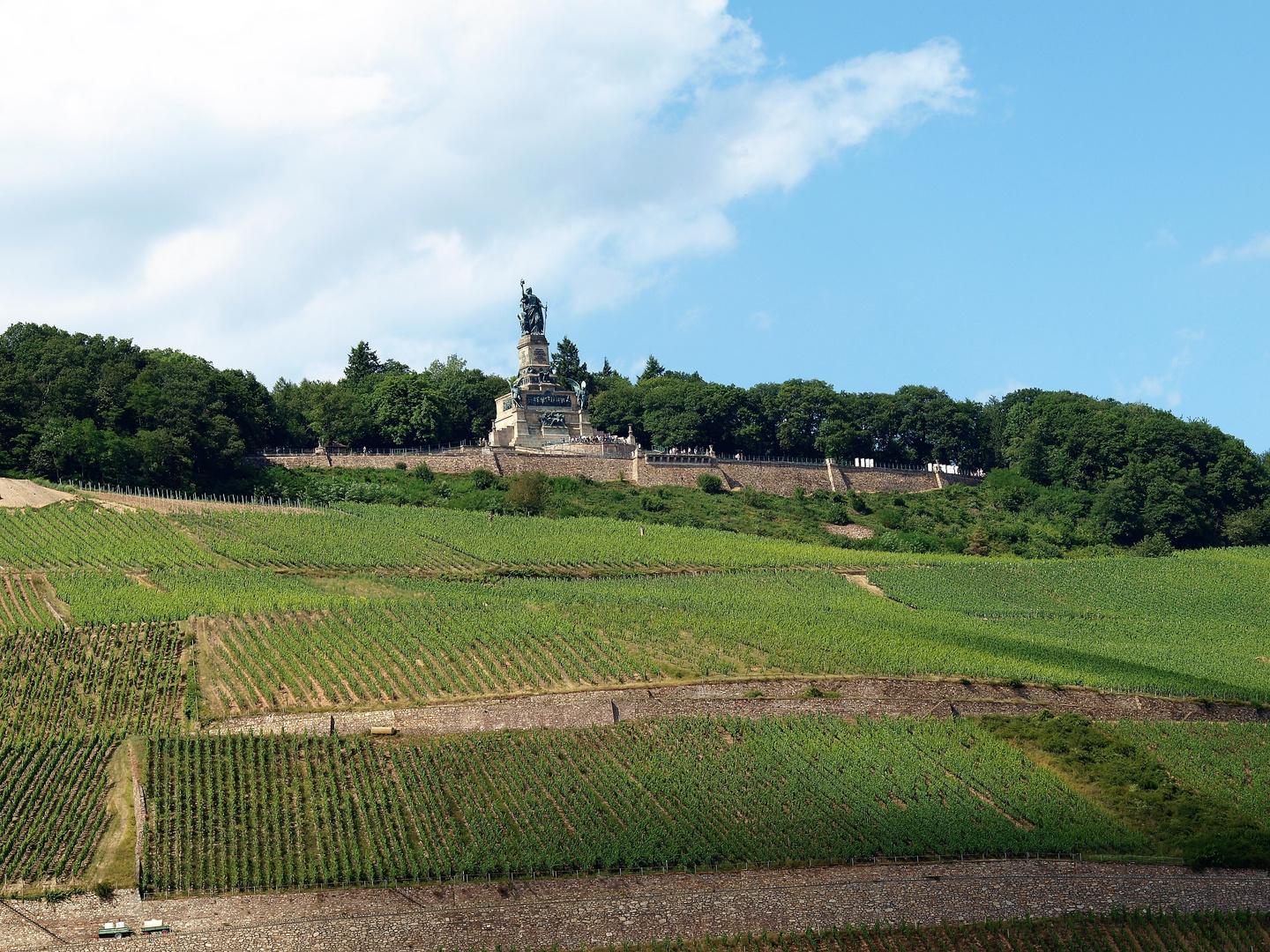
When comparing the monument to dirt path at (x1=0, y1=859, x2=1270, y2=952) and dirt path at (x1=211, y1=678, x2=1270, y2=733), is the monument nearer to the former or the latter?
dirt path at (x1=211, y1=678, x2=1270, y2=733)

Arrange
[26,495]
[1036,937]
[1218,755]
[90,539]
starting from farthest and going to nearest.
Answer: [26,495]
[90,539]
[1218,755]
[1036,937]

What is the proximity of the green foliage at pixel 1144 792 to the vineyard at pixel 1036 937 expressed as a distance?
313cm

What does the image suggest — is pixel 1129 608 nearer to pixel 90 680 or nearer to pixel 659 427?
pixel 659 427

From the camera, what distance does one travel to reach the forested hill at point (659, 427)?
70750mm

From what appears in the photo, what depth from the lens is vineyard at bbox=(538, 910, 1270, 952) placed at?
30.2 meters

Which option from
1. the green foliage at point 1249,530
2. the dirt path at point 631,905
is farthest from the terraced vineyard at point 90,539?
the green foliage at point 1249,530

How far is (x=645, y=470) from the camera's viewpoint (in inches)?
3344

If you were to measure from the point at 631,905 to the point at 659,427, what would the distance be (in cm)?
6414

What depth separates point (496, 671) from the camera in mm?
43656

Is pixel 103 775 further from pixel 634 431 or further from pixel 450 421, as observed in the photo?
pixel 634 431

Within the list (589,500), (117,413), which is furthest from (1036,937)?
(117,413)

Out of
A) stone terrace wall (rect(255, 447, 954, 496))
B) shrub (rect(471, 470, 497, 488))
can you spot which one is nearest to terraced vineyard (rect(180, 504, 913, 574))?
shrub (rect(471, 470, 497, 488))

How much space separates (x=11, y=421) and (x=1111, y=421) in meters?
62.2

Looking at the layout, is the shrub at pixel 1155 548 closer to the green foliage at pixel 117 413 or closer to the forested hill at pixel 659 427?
the forested hill at pixel 659 427
